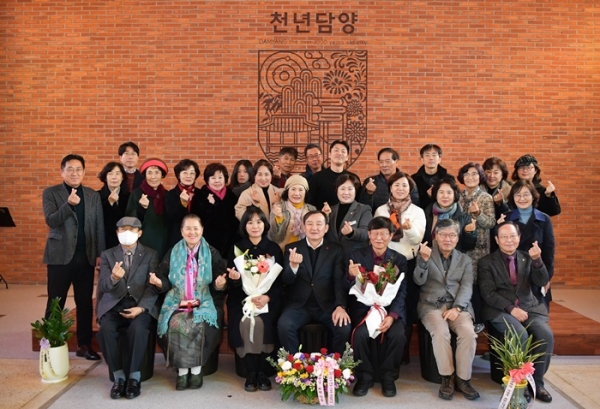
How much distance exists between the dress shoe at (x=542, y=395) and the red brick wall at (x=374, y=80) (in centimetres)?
405

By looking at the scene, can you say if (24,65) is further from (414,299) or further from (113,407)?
(414,299)

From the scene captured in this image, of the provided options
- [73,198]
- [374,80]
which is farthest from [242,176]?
[374,80]

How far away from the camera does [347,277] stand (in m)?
3.93

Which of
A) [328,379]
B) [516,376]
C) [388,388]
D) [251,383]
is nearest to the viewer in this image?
[516,376]

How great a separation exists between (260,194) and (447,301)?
5.71 ft

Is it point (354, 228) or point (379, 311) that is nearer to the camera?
point (379, 311)

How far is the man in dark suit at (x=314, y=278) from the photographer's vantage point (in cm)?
391

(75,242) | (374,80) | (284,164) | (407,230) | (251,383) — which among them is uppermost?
(374,80)

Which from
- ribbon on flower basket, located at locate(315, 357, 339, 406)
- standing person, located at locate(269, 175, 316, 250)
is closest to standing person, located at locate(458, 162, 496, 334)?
standing person, located at locate(269, 175, 316, 250)

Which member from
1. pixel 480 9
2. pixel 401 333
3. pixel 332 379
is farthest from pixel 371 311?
pixel 480 9

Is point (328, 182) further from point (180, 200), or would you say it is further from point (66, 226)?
point (66, 226)

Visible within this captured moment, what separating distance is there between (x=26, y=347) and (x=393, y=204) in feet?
10.9

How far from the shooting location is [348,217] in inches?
168

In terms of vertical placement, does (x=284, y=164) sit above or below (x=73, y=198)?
above
